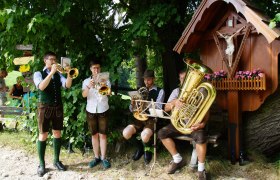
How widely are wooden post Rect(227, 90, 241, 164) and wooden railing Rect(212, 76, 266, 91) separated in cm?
12

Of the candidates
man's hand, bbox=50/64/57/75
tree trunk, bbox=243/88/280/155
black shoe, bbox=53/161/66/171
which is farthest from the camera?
black shoe, bbox=53/161/66/171

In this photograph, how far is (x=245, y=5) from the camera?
444cm

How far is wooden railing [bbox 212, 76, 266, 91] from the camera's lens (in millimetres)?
4548

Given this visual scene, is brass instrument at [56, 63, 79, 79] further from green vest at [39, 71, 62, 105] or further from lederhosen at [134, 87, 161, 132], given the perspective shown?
lederhosen at [134, 87, 161, 132]

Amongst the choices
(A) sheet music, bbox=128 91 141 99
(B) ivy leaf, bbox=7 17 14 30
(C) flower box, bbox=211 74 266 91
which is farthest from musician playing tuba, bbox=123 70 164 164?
(B) ivy leaf, bbox=7 17 14 30

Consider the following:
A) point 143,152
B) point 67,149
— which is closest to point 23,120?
point 67,149

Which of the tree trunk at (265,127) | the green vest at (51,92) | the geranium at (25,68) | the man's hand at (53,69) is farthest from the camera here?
the geranium at (25,68)

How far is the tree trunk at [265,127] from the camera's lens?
4.93m

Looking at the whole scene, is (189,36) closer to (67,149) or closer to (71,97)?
(71,97)

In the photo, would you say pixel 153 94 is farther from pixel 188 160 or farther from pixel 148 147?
pixel 188 160

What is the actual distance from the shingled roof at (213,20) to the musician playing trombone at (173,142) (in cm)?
58

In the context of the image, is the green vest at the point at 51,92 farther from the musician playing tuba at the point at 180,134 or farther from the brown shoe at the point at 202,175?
the brown shoe at the point at 202,175

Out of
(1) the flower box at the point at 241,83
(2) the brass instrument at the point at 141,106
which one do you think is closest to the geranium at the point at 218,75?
(1) the flower box at the point at 241,83

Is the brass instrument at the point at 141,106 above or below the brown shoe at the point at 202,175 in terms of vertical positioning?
above
